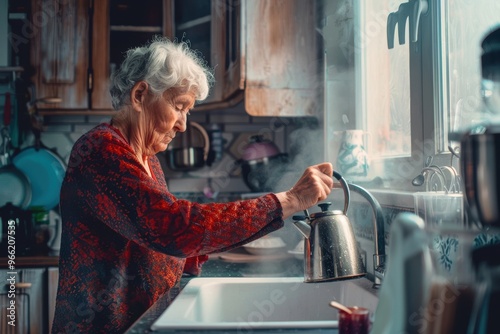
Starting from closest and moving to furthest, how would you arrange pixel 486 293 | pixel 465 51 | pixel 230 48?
1. pixel 486 293
2. pixel 465 51
3. pixel 230 48

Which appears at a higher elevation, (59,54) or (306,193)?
(59,54)

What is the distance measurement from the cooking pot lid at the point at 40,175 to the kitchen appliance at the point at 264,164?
106cm

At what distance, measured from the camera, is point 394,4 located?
1.86 m

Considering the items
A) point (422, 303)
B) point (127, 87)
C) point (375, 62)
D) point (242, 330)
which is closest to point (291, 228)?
point (375, 62)

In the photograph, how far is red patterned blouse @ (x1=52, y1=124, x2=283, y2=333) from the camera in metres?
1.20

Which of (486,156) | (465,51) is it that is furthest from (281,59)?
(486,156)

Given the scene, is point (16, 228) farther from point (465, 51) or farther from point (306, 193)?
point (465, 51)

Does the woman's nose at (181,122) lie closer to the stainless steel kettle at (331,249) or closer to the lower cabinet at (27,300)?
the stainless steel kettle at (331,249)

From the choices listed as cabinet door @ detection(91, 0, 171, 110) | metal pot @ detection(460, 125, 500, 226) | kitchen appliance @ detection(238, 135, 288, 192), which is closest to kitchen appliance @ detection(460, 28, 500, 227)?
metal pot @ detection(460, 125, 500, 226)

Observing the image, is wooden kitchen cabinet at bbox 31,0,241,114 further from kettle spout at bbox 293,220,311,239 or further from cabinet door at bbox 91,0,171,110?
kettle spout at bbox 293,220,311,239

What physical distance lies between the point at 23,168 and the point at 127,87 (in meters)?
1.71

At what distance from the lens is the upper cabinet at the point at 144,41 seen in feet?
7.70

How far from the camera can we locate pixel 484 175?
0.64 m

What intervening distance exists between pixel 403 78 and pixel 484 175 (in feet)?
3.99
